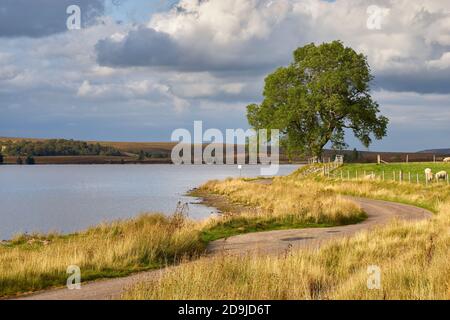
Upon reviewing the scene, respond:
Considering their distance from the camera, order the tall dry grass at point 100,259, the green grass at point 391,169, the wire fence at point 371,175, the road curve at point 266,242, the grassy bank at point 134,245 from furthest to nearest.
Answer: the green grass at point 391,169 < the wire fence at point 371,175 < the grassy bank at point 134,245 < the tall dry grass at point 100,259 < the road curve at point 266,242

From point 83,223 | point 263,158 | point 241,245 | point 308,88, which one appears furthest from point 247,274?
point 263,158

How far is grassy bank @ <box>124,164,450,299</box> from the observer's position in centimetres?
1135

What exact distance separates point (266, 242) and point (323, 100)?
161ft

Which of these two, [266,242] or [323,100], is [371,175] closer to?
[323,100]

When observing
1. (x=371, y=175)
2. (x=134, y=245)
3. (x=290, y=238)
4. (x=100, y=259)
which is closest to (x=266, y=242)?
(x=290, y=238)

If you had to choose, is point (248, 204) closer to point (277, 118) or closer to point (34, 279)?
point (277, 118)

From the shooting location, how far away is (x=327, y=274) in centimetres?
1419

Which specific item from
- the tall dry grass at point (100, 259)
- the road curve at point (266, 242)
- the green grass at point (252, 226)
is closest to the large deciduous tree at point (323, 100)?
the road curve at point (266, 242)

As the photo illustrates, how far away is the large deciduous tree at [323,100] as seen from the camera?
225 ft

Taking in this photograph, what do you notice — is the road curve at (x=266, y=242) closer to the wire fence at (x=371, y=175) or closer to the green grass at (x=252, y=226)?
the green grass at (x=252, y=226)

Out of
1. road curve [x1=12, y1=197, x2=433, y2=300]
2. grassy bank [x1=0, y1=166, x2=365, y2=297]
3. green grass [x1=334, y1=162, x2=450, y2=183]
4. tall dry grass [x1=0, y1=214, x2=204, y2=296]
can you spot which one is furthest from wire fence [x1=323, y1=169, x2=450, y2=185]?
tall dry grass [x1=0, y1=214, x2=204, y2=296]

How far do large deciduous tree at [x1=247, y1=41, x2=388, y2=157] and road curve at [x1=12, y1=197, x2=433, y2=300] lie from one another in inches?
1179

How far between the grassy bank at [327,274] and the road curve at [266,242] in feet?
3.95
